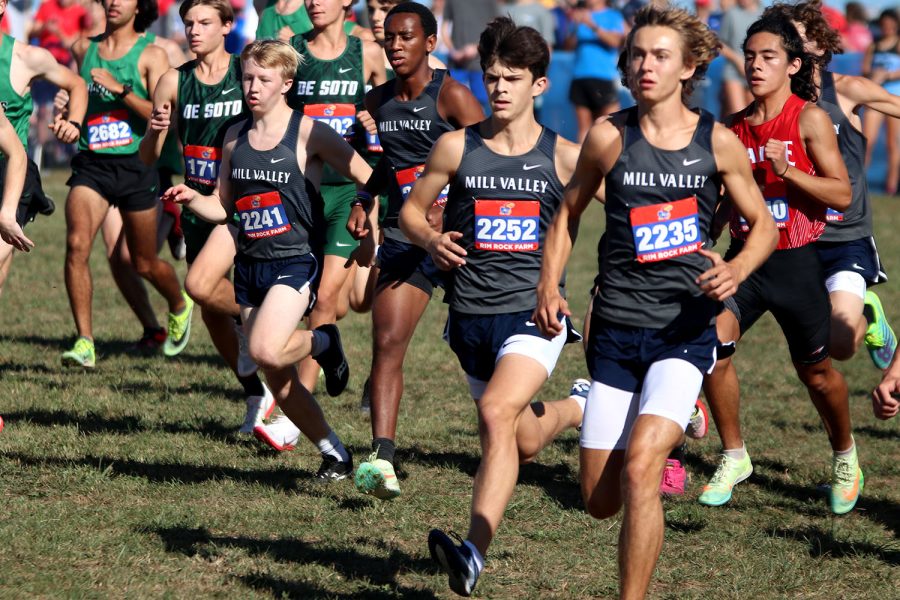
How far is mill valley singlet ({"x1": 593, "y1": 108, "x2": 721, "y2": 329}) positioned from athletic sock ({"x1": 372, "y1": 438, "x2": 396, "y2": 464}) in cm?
159

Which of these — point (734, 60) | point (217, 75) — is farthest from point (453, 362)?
point (734, 60)

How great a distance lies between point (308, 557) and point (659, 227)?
1.90 metres

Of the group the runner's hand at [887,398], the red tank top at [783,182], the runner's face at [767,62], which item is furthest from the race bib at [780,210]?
the runner's hand at [887,398]

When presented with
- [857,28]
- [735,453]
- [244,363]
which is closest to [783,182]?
[735,453]

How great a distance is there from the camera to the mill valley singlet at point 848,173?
6656 millimetres

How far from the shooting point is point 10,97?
313 inches

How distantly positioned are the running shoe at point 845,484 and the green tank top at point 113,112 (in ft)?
16.9

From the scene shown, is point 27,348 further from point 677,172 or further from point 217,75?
point 677,172

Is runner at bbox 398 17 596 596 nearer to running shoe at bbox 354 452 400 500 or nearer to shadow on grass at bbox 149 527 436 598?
running shoe at bbox 354 452 400 500

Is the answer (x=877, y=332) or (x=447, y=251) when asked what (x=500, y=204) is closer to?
(x=447, y=251)

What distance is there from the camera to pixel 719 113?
59.0 ft

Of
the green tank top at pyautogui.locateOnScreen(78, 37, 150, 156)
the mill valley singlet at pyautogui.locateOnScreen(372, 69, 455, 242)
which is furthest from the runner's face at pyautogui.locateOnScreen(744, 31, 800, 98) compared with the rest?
the green tank top at pyautogui.locateOnScreen(78, 37, 150, 156)

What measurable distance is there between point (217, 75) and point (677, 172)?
3628mm

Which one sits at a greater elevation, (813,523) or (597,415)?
(597,415)
